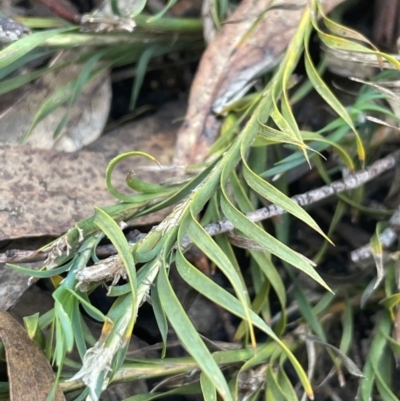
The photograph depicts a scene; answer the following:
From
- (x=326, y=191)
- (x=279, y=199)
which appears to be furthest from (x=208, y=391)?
(x=326, y=191)

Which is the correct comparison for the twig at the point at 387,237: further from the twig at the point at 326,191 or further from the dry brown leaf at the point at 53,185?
the dry brown leaf at the point at 53,185

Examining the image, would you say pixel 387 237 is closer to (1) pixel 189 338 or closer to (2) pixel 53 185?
(1) pixel 189 338

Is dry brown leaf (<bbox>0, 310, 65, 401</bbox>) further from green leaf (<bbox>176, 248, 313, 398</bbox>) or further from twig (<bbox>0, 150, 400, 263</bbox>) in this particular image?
green leaf (<bbox>176, 248, 313, 398</bbox>)

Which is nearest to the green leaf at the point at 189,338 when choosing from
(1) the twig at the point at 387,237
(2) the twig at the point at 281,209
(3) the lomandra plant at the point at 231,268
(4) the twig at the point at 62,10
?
(3) the lomandra plant at the point at 231,268

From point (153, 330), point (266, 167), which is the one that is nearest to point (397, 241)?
point (266, 167)

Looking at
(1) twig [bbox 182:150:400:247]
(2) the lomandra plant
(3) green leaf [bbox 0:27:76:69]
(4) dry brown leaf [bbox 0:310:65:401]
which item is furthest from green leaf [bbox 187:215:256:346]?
(3) green leaf [bbox 0:27:76:69]

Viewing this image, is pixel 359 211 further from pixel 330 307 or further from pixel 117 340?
pixel 117 340
